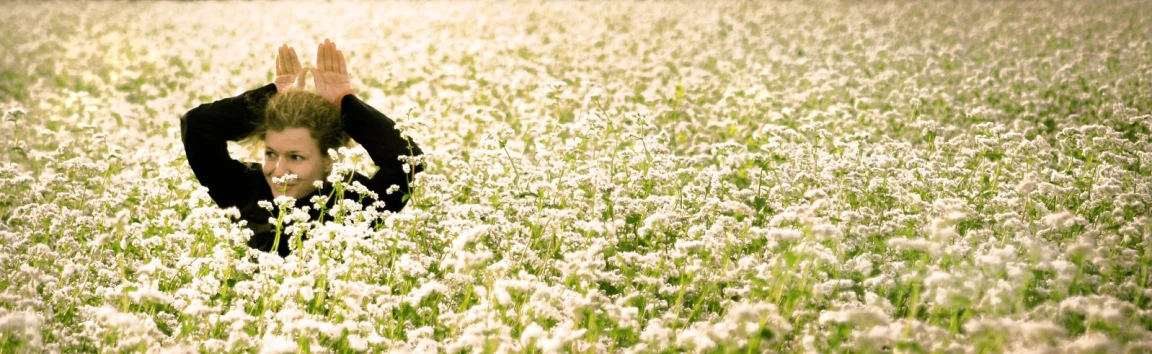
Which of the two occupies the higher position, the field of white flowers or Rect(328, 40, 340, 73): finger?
Rect(328, 40, 340, 73): finger

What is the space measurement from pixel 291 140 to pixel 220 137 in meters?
0.65

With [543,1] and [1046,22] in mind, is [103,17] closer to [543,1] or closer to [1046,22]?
[543,1]

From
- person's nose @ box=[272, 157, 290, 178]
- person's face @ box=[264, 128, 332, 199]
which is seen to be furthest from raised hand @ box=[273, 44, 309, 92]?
person's nose @ box=[272, 157, 290, 178]

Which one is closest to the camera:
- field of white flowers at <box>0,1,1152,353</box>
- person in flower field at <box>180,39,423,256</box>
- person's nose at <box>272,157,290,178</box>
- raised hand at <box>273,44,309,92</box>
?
field of white flowers at <box>0,1,1152,353</box>

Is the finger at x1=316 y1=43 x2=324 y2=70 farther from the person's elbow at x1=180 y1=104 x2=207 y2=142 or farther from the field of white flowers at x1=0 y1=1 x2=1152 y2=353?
the person's elbow at x1=180 y1=104 x2=207 y2=142

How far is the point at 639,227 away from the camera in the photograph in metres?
5.99

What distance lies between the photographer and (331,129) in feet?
21.1

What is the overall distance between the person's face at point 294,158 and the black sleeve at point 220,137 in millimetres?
308

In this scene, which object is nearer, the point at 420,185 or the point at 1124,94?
the point at 420,185

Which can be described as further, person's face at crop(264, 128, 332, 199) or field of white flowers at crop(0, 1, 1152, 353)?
person's face at crop(264, 128, 332, 199)

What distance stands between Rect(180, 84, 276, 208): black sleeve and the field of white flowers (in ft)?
0.77

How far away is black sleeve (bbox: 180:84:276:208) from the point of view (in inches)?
253

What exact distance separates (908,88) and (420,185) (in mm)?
7486

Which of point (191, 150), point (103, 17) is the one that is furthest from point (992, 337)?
point (103, 17)
